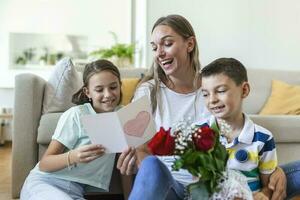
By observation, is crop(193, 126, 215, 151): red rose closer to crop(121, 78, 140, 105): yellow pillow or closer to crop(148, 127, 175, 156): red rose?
crop(148, 127, 175, 156): red rose

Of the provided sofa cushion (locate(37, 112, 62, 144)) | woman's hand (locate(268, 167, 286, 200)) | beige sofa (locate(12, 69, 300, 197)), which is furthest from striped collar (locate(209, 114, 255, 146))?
sofa cushion (locate(37, 112, 62, 144))

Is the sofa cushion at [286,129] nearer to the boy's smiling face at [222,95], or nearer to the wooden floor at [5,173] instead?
the boy's smiling face at [222,95]

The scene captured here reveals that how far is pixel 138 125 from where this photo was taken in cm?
104

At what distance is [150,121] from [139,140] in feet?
0.21

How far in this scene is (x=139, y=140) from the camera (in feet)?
3.51

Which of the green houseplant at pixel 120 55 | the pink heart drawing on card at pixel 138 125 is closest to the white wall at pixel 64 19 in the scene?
the green houseplant at pixel 120 55

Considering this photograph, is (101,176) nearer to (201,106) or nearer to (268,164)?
(201,106)

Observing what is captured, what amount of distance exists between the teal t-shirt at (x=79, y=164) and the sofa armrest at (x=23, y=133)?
56cm

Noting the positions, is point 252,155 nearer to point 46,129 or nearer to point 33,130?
point 46,129

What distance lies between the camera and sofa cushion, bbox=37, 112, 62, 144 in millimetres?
1788

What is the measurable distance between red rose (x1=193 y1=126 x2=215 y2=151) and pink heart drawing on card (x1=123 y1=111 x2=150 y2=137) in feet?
0.80

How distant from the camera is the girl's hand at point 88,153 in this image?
3.57 feet

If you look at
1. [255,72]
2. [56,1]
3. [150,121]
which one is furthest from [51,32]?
[150,121]

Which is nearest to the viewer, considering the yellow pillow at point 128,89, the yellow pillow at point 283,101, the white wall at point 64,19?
the yellow pillow at point 128,89
